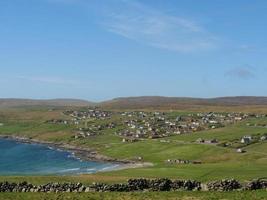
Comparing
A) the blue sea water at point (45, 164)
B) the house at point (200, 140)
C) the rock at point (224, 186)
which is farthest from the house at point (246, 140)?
the rock at point (224, 186)

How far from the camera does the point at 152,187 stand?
5925 centimetres

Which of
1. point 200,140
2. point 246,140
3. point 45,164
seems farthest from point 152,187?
point 200,140

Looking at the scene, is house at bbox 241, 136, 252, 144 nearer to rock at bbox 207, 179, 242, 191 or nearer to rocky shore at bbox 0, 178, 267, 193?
rocky shore at bbox 0, 178, 267, 193

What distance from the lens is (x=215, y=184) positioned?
57812 mm

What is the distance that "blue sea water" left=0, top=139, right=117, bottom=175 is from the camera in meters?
139

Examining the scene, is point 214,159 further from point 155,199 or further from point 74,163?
point 155,199

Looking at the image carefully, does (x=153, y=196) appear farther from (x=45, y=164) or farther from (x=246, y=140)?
(x=45, y=164)

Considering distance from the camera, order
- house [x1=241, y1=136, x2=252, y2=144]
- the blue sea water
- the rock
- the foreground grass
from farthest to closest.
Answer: house [x1=241, y1=136, x2=252, y2=144] < the blue sea water < the rock < the foreground grass

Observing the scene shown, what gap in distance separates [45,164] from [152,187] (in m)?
110

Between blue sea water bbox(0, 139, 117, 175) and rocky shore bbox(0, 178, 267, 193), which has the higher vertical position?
rocky shore bbox(0, 178, 267, 193)

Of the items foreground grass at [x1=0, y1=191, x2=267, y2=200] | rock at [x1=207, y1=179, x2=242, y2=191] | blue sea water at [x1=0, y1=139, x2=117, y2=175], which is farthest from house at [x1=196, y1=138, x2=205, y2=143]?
foreground grass at [x1=0, y1=191, x2=267, y2=200]

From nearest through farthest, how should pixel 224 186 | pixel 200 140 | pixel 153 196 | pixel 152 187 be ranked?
pixel 153 196
pixel 224 186
pixel 152 187
pixel 200 140

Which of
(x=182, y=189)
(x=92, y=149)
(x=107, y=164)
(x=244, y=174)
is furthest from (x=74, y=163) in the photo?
(x=182, y=189)

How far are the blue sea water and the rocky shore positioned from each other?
6812 cm
